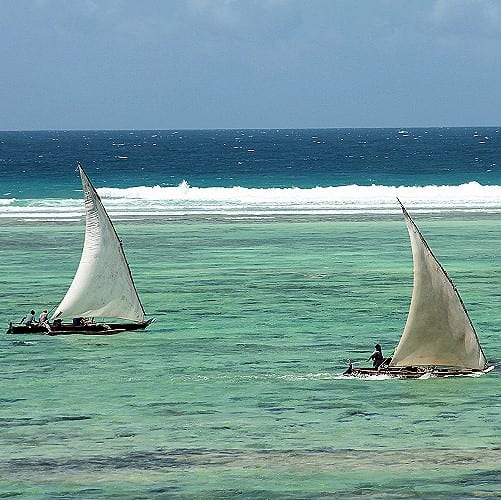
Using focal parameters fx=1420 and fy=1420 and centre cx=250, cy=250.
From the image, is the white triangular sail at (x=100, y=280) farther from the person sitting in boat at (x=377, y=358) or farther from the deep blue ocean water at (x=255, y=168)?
the deep blue ocean water at (x=255, y=168)

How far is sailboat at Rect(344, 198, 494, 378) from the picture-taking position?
2772 centimetres

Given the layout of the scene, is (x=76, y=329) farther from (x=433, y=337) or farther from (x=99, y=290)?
(x=433, y=337)

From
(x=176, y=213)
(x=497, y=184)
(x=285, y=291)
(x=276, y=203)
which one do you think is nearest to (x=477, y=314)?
(x=285, y=291)

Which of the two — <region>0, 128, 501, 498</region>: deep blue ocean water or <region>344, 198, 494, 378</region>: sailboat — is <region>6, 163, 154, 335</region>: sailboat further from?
<region>344, 198, 494, 378</region>: sailboat

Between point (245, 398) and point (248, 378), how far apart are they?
6.39 ft

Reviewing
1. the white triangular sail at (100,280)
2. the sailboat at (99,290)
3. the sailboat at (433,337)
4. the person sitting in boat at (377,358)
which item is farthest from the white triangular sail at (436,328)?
the white triangular sail at (100,280)

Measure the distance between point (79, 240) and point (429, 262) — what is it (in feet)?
111

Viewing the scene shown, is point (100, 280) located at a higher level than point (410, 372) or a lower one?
higher

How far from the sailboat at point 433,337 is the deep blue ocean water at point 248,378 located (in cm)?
60

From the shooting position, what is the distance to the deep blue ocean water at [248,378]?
67.6ft

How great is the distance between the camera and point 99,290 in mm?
35375

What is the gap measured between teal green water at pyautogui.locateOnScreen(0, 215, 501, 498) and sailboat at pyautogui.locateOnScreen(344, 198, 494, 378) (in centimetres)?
49

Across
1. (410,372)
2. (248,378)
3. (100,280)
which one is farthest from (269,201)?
(248,378)

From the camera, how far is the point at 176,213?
80125 millimetres
